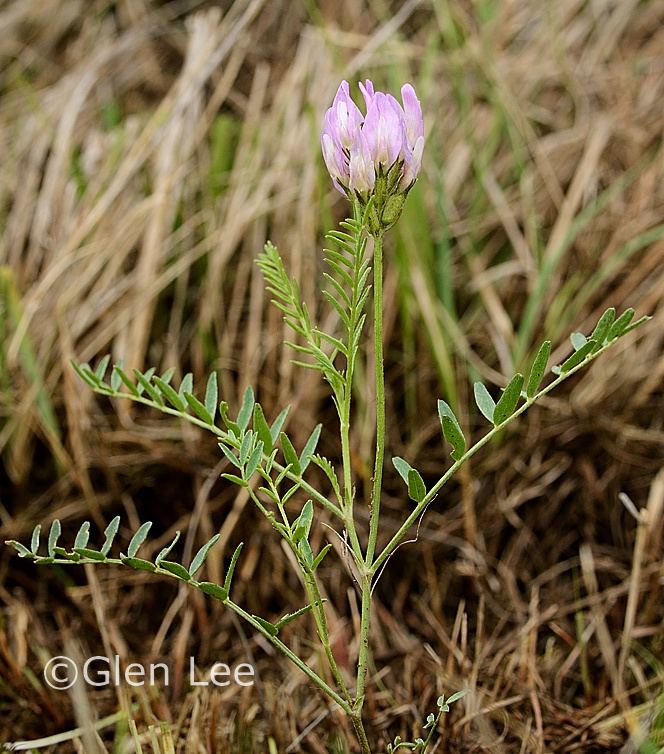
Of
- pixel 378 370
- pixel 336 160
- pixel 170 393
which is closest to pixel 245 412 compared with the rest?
pixel 170 393

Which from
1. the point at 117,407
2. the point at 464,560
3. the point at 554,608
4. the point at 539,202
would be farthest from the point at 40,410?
the point at 539,202

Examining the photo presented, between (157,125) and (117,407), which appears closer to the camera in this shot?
(117,407)

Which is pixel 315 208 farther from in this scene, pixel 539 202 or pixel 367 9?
pixel 367 9

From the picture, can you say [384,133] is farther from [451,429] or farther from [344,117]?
[451,429]

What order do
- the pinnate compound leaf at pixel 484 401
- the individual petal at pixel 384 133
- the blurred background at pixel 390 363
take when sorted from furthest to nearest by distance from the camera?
the blurred background at pixel 390 363 → the pinnate compound leaf at pixel 484 401 → the individual petal at pixel 384 133

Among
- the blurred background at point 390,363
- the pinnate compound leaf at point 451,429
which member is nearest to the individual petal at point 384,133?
the pinnate compound leaf at point 451,429

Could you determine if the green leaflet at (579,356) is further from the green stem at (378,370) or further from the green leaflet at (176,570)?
the green leaflet at (176,570)
